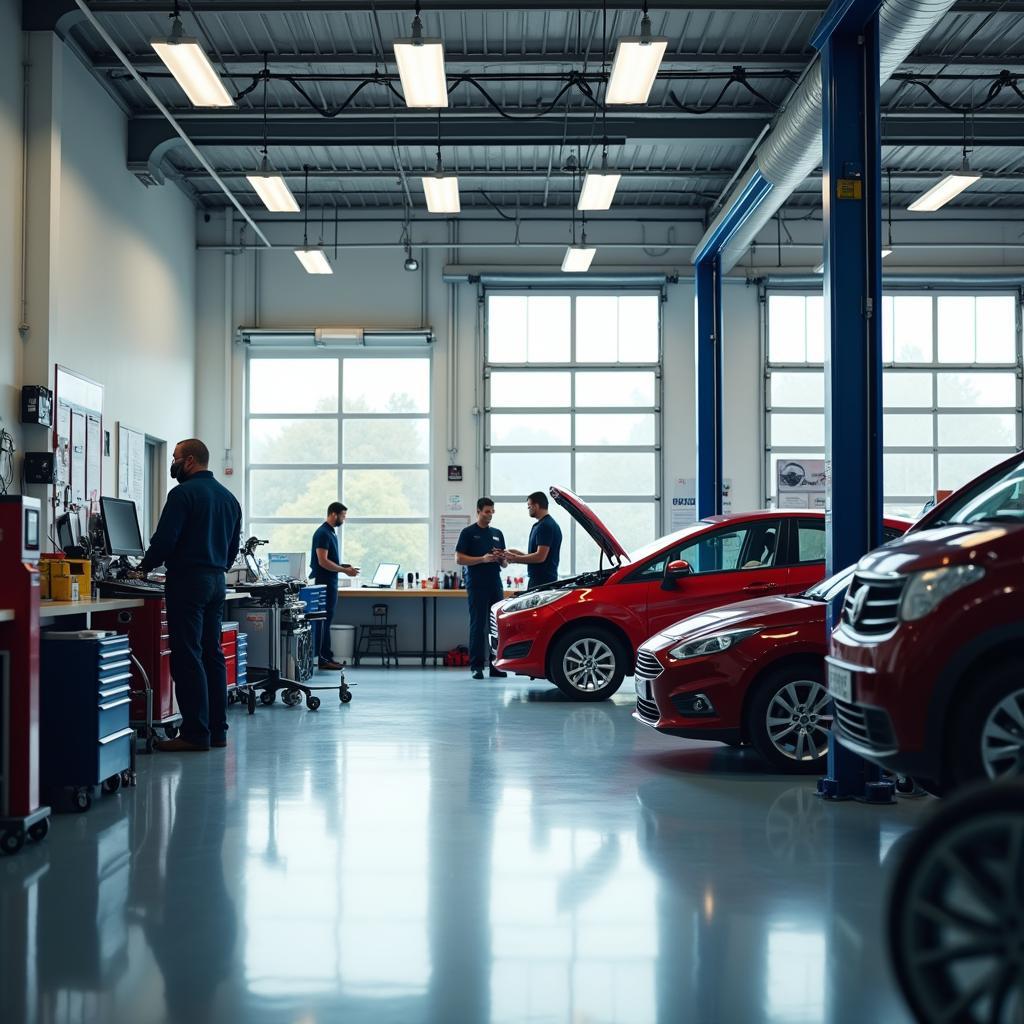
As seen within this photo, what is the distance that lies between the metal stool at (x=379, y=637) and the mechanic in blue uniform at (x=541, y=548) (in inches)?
116

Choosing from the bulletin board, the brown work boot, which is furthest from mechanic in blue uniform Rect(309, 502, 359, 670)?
the brown work boot

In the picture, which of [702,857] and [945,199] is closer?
[702,857]

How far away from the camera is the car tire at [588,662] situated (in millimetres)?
9227

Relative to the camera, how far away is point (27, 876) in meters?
4.07

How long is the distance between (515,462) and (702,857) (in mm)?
10355

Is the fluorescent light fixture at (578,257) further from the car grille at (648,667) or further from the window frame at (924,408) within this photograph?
the car grille at (648,667)

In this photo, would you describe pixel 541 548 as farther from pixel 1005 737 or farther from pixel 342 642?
pixel 1005 737

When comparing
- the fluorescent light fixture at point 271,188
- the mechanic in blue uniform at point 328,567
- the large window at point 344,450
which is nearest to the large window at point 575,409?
the large window at point 344,450

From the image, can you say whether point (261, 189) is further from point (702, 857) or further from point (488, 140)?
point (702, 857)

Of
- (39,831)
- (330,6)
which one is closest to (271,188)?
(330,6)

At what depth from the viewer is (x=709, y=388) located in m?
11.3

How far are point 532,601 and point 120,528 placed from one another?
3.31 meters

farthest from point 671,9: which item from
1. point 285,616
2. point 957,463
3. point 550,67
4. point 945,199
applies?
point 957,463

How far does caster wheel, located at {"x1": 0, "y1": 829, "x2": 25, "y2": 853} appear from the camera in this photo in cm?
439
